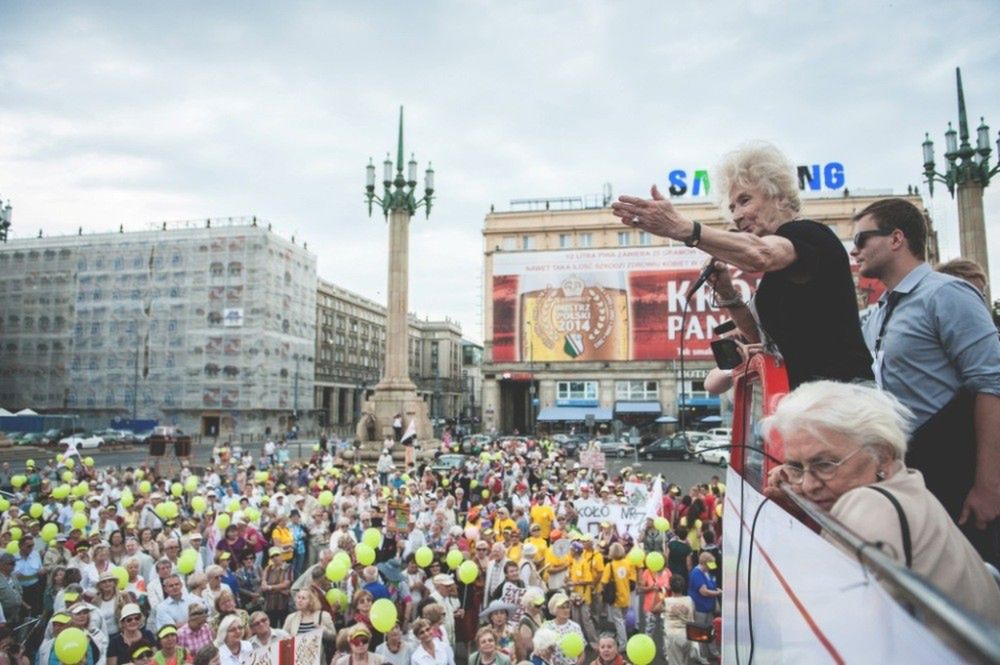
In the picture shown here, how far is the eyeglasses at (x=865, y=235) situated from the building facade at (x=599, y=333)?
49603mm

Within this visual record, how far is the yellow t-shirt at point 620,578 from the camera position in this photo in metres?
8.94

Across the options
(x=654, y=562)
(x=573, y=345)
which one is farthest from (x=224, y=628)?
(x=573, y=345)

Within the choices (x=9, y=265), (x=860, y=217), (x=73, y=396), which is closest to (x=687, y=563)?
(x=860, y=217)

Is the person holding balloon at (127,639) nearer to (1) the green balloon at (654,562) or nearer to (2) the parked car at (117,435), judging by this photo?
(1) the green balloon at (654,562)

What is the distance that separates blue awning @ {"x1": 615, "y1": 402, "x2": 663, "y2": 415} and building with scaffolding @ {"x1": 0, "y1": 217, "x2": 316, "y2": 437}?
27.0 m

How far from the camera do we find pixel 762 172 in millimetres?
2582

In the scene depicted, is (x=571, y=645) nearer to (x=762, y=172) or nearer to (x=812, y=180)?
(x=762, y=172)

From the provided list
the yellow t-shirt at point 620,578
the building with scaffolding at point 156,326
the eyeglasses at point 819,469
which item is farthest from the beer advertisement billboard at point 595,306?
the eyeglasses at point 819,469

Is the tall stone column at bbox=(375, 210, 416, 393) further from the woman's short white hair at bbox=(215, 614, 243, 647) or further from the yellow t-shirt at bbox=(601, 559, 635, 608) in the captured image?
the woman's short white hair at bbox=(215, 614, 243, 647)

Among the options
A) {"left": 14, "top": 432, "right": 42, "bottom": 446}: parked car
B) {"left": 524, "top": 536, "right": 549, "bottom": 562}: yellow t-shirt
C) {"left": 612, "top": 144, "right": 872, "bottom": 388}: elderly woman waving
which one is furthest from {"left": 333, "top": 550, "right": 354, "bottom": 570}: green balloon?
{"left": 14, "top": 432, "right": 42, "bottom": 446}: parked car

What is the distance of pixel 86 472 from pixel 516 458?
13.6m

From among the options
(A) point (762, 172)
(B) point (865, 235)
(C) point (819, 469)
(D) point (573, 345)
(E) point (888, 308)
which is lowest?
(C) point (819, 469)

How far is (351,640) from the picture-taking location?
6.02 m

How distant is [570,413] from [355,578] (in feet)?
147
